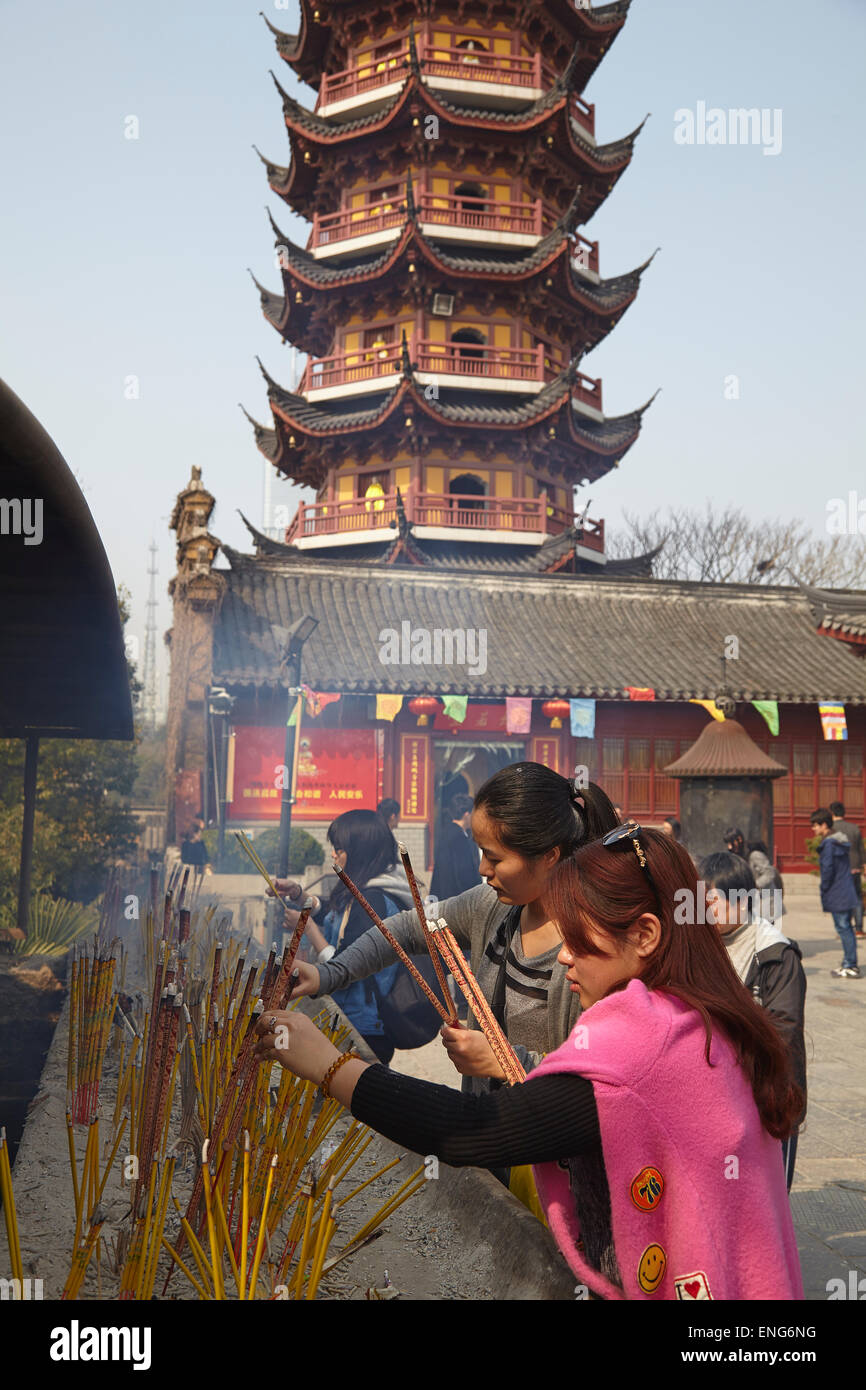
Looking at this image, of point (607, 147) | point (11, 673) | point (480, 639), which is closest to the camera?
point (11, 673)

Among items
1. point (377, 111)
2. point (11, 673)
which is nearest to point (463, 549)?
point (377, 111)

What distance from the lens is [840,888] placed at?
8961 mm

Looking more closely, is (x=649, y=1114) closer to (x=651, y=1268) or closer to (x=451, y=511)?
(x=651, y=1268)

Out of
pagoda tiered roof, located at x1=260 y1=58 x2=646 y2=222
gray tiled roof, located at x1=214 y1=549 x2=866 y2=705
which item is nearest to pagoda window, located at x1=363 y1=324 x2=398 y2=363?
pagoda tiered roof, located at x1=260 y1=58 x2=646 y2=222

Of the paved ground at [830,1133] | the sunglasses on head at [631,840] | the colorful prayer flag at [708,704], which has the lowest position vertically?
the paved ground at [830,1133]

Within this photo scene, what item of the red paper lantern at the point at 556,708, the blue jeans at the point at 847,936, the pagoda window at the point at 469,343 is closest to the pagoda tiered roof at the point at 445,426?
the pagoda window at the point at 469,343

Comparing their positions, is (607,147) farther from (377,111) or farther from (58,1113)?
(58,1113)

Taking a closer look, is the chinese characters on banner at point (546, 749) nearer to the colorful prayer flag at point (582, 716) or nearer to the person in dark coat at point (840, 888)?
the colorful prayer flag at point (582, 716)

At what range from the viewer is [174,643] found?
1736 centimetres

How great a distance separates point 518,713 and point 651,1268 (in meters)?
14.7

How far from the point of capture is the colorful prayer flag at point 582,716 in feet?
53.1

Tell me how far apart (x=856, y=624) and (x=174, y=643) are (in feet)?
35.4

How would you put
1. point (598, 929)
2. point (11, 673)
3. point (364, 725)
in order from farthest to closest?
point (364, 725), point (11, 673), point (598, 929)

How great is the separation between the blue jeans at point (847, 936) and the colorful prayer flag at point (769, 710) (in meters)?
7.71
